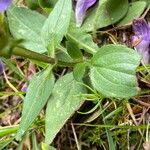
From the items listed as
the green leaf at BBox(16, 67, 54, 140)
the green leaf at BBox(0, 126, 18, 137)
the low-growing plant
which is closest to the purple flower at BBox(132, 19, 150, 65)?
the low-growing plant

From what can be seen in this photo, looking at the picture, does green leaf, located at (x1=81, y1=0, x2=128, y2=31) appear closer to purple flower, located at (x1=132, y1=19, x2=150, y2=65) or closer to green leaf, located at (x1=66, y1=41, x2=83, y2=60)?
purple flower, located at (x1=132, y1=19, x2=150, y2=65)

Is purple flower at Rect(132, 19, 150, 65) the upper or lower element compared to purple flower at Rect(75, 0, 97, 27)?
lower

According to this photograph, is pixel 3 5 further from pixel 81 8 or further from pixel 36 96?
pixel 81 8

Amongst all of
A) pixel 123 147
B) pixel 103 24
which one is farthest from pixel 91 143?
pixel 103 24

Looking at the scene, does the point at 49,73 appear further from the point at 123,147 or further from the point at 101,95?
the point at 123,147

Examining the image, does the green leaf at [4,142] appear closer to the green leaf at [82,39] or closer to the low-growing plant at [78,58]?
the low-growing plant at [78,58]

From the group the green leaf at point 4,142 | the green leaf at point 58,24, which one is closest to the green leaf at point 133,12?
the green leaf at point 58,24
